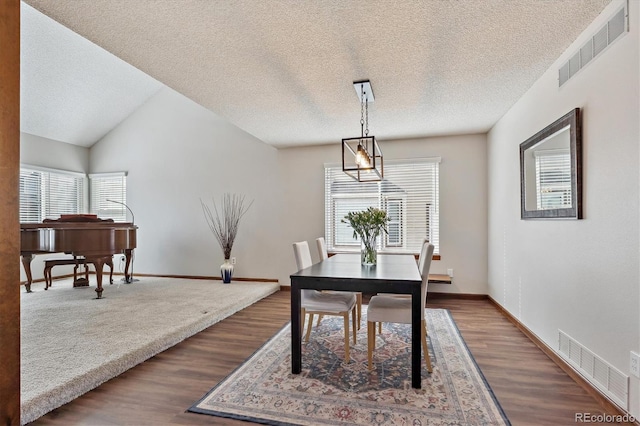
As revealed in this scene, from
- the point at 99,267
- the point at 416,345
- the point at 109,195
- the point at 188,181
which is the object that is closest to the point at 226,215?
the point at 188,181

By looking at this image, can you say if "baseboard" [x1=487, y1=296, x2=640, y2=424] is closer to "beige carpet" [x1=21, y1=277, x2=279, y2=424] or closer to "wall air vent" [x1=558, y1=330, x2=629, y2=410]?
"wall air vent" [x1=558, y1=330, x2=629, y2=410]

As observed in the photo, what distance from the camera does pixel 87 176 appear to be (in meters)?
6.97

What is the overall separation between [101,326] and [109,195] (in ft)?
14.3

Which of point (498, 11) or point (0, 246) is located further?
point (498, 11)

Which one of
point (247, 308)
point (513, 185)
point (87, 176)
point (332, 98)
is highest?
point (332, 98)

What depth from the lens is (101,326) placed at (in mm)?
3326

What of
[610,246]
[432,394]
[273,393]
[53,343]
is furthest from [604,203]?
[53,343]

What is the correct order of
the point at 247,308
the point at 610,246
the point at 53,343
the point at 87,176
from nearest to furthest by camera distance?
the point at 610,246 → the point at 53,343 → the point at 247,308 → the point at 87,176

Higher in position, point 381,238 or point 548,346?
point 381,238

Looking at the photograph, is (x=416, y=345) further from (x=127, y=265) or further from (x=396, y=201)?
(x=127, y=265)

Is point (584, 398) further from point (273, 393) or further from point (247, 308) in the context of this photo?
point (247, 308)

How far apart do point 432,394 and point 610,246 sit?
145cm

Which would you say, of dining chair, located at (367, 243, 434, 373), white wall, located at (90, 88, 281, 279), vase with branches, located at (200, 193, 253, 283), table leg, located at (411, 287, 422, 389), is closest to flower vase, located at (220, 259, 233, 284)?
vase with branches, located at (200, 193, 253, 283)

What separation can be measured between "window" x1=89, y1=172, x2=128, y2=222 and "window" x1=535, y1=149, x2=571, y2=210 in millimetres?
6843
